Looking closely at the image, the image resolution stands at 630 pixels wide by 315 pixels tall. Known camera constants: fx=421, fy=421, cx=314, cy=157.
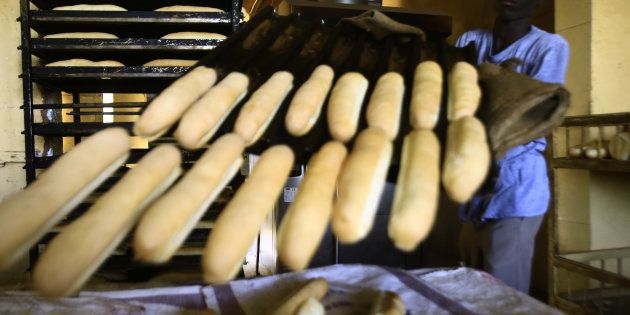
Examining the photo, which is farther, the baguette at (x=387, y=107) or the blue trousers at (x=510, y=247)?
the blue trousers at (x=510, y=247)

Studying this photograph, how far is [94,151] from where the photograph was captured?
63 cm

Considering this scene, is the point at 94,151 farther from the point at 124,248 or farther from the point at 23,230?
the point at 124,248

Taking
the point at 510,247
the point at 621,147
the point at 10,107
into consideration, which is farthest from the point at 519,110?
the point at 10,107

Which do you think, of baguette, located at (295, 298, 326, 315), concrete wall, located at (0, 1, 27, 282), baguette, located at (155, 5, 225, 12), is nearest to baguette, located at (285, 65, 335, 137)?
baguette, located at (295, 298, 326, 315)

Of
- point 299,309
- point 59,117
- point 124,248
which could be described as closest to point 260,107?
point 299,309

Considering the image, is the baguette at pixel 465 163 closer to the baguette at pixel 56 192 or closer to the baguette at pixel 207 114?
the baguette at pixel 207 114

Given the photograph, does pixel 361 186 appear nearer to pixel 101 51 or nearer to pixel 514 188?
pixel 514 188

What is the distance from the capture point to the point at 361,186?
1.74ft

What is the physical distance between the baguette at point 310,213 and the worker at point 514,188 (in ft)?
3.24

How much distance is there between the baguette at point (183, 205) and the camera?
494 mm

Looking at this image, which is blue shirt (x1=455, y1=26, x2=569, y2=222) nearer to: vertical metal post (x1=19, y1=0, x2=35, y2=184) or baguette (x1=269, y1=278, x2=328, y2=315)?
baguette (x1=269, y1=278, x2=328, y2=315)

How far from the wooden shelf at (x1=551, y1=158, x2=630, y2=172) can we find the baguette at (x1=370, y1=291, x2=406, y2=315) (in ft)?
4.29

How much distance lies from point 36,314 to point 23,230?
0.81m

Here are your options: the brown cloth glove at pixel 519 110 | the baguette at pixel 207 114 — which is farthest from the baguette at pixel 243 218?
the brown cloth glove at pixel 519 110
